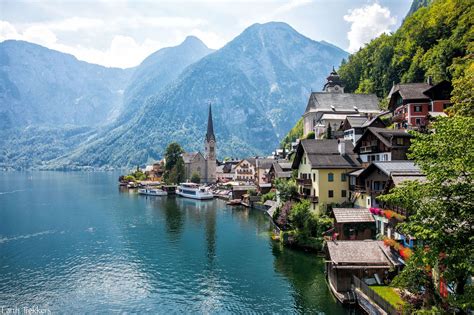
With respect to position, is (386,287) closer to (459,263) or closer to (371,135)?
(459,263)

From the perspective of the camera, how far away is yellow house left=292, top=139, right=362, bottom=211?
52719mm

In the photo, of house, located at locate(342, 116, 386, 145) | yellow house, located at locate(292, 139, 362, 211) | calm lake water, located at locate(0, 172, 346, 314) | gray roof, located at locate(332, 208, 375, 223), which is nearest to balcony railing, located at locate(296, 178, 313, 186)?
yellow house, located at locate(292, 139, 362, 211)

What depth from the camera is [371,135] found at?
170 ft

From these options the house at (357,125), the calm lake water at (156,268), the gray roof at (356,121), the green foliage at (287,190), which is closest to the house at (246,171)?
the calm lake water at (156,268)

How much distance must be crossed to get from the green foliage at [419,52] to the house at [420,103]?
18.9 ft

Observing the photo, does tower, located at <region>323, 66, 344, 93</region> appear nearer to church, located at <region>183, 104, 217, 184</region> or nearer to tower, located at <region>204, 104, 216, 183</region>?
tower, located at <region>204, 104, 216, 183</region>

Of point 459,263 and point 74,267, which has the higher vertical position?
point 459,263

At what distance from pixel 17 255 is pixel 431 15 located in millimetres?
111740

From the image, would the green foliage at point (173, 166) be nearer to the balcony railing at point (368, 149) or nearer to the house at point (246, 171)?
the house at point (246, 171)

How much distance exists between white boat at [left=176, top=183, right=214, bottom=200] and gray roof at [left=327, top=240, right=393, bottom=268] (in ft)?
273

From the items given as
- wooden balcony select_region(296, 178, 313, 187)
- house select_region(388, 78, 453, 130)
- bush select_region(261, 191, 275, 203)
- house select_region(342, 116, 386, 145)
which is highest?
house select_region(388, 78, 453, 130)

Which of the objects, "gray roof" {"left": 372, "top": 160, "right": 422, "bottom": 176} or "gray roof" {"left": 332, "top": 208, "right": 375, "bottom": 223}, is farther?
"gray roof" {"left": 332, "top": 208, "right": 375, "bottom": 223}

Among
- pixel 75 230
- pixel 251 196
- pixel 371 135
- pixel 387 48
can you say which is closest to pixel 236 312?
pixel 371 135

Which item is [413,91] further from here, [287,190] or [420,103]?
[287,190]
